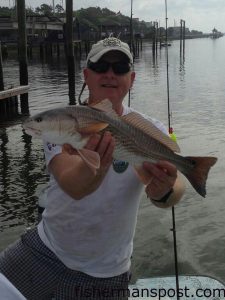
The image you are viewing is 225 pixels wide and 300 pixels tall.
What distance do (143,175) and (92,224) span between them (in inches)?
26.3


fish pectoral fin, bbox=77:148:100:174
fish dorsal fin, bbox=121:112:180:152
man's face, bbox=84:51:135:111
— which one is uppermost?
man's face, bbox=84:51:135:111

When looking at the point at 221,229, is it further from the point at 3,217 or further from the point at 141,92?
the point at 141,92

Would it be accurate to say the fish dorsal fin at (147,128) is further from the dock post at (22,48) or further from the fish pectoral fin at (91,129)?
the dock post at (22,48)

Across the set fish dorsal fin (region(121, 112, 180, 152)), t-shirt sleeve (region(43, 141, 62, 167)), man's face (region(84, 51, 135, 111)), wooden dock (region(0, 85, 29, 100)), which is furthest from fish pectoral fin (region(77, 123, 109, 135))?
wooden dock (region(0, 85, 29, 100))

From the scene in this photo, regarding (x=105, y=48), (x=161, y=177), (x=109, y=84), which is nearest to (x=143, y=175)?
(x=161, y=177)

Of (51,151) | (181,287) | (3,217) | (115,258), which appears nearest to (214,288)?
(181,287)

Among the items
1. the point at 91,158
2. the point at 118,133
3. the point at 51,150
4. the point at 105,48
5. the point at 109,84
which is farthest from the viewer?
the point at 105,48

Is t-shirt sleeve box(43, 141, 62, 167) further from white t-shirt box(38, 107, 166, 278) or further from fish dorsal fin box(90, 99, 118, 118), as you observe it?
fish dorsal fin box(90, 99, 118, 118)

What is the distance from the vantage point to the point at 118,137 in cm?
285

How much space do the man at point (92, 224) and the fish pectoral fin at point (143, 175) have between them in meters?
0.04

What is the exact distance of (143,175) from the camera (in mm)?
3041

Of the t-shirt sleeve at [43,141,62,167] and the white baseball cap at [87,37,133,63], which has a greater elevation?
the white baseball cap at [87,37,133,63]

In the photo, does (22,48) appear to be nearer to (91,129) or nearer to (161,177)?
(161,177)

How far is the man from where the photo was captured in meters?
3.36
